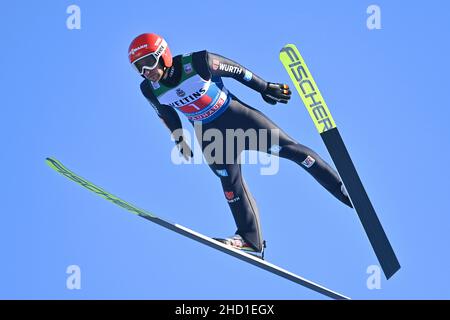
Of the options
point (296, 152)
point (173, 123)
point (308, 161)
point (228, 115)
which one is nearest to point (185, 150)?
point (173, 123)

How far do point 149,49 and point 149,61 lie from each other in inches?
4.9

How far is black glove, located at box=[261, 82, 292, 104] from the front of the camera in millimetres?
10461

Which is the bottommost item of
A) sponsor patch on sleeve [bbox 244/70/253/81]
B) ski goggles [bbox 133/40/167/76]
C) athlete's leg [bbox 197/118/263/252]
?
athlete's leg [bbox 197/118/263/252]

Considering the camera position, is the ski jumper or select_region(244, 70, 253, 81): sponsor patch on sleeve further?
select_region(244, 70, 253, 81): sponsor patch on sleeve

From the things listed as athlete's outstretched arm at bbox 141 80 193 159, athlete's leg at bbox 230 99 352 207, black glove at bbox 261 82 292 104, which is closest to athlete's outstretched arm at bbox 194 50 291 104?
black glove at bbox 261 82 292 104

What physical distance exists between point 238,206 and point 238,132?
84 cm

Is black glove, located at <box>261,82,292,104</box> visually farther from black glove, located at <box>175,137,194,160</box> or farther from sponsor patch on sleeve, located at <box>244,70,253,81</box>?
black glove, located at <box>175,137,194,160</box>

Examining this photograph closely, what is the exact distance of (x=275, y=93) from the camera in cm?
1046

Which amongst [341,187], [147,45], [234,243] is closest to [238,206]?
[234,243]

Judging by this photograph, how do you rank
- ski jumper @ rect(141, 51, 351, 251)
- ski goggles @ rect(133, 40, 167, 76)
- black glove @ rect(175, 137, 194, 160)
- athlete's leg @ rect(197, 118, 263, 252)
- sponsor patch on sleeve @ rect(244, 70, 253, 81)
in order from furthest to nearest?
1. black glove @ rect(175, 137, 194, 160)
2. athlete's leg @ rect(197, 118, 263, 252)
3. sponsor patch on sleeve @ rect(244, 70, 253, 81)
4. ski jumper @ rect(141, 51, 351, 251)
5. ski goggles @ rect(133, 40, 167, 76)

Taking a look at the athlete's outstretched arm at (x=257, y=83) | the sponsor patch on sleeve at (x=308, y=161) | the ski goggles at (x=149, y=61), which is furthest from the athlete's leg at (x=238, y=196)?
the ski goggles at (x=149, y=61)

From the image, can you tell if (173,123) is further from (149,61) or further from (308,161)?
(308,161)

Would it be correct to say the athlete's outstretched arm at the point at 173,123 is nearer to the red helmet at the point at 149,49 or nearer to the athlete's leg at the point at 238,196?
the athlete's leg at the point at 238,196
